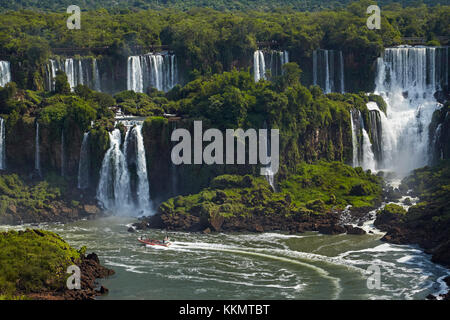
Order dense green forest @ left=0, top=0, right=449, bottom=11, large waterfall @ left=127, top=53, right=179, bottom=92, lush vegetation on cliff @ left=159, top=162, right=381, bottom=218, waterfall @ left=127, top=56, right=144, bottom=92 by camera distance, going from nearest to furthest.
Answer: lush vegetation on cliff @ left=159, top=162, right=381, bottom=218, waterfall @ left=127, top=56, right=144, bottom=92, large waterfall @ left=127, top=53, right=179, bottom=92, dense green forest @ left=0, top=0, right=449, bottom=11

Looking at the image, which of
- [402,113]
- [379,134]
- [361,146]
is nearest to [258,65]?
[402,113]

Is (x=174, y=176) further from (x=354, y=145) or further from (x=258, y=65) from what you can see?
(x=258, y=65)

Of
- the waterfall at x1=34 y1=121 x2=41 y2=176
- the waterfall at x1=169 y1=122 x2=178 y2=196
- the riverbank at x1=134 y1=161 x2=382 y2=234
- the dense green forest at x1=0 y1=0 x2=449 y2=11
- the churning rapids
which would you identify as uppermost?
the dense green forest at x1=0 y1=0 x2=449 y2=11

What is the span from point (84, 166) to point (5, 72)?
17367 mm

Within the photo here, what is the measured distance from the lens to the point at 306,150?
69.9m

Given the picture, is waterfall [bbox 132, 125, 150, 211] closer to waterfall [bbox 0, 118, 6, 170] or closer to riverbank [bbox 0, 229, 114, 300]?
waterfall [bbox 0, 118, 6, 170]

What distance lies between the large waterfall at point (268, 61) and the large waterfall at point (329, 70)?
3060 millimetres

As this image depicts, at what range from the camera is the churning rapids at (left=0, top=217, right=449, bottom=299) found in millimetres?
46406

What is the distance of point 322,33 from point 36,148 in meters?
32.8

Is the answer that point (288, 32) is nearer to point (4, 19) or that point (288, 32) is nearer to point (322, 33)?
point (322, 33)

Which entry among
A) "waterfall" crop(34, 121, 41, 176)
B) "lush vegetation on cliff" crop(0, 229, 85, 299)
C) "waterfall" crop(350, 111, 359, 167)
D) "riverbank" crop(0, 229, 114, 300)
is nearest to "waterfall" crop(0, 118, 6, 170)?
"waterfall" crop(34, 121, 41, 176)

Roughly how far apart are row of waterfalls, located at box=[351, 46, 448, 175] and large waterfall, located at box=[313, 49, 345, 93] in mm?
3711
